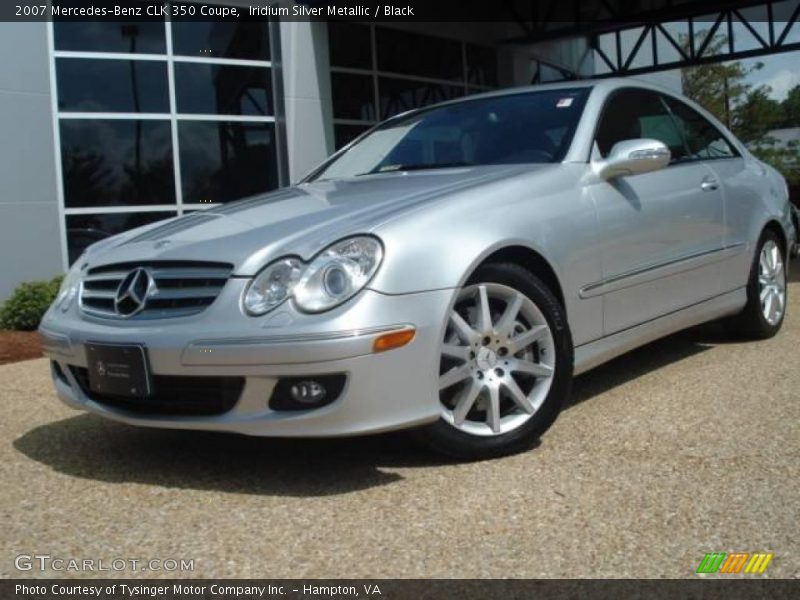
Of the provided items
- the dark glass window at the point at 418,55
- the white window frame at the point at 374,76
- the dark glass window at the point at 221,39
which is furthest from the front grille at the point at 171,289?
the dark glass window at the point at 418,55

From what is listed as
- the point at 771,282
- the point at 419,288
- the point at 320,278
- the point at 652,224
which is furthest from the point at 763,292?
the point at 320,278

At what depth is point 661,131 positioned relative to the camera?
4.66 metres

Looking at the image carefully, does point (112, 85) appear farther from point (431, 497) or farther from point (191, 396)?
point (431, 497)

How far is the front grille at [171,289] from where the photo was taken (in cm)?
297

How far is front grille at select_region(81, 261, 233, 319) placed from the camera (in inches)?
117

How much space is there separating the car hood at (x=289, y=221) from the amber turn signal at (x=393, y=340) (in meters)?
0.38

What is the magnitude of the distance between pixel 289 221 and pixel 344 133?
9.07 metres

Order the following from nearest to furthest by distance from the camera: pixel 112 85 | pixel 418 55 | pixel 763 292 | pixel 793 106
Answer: pixel 763 292
pixel 112 85
pixel 418 55
pixel 793 106

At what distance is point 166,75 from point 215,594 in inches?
360

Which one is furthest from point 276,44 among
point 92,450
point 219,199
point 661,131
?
point 92,450

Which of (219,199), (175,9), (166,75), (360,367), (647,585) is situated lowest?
(647,585)

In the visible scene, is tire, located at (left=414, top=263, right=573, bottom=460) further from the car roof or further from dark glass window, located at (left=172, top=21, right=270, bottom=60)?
dark glass window, located at (left=172, top=21, right=270, bottom=60)

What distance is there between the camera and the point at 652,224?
13.4 feet

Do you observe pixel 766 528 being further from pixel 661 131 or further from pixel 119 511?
pixel 661 131
